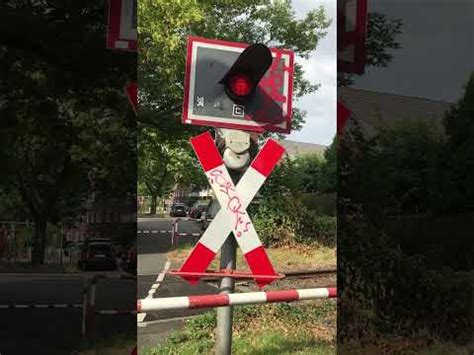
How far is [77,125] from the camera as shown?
222 centimetres

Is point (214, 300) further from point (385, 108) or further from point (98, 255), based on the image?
point (385, 108)

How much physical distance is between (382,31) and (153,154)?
1.39 meters

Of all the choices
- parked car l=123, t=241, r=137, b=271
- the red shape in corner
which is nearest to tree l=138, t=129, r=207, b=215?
the red shape in corner

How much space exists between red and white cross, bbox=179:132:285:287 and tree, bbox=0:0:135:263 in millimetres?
720

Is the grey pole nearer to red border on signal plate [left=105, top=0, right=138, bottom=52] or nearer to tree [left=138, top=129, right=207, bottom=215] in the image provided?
tree [left=138, top=129, right=207, bottom=215]

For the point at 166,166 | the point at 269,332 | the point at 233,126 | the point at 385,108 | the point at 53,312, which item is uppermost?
the point at 385,108

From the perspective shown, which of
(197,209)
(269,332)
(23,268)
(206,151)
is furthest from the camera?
(269,332)

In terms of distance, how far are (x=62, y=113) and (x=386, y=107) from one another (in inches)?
68.2

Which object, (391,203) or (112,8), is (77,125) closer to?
(112,8)

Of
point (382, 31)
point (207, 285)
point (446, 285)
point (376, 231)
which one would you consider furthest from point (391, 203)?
point (207, 285)

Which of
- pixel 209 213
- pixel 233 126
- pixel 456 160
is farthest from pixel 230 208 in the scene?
pixel 456 160

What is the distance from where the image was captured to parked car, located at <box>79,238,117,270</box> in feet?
7.38

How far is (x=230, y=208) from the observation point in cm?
296

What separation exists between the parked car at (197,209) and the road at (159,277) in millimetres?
47
